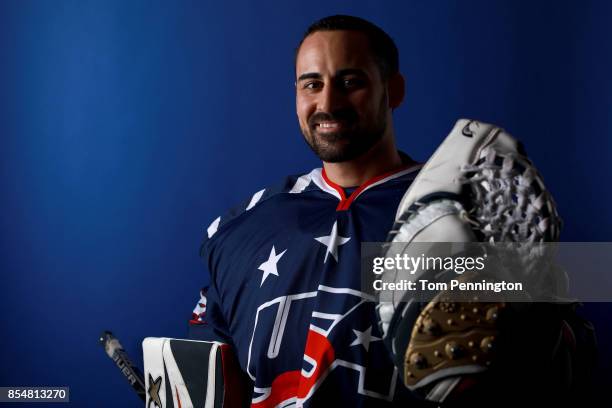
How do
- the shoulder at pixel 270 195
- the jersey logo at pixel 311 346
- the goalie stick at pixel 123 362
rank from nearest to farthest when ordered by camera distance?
the jersey logo at pixel 311 346 → the shoulder at pixel 270 195 → the goalie stick at pixel 123 362

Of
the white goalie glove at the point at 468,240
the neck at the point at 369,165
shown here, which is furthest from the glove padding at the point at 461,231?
the neck at the point at 369,165

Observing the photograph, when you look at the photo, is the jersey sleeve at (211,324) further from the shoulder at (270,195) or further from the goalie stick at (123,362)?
the goalie stick at (123,362)

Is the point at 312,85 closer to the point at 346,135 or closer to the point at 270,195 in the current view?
the point at 346,135

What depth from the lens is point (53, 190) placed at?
1429mm

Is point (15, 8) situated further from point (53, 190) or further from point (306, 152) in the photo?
point (306, 152)

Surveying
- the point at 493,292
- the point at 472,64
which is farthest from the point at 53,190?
the point at 493,292

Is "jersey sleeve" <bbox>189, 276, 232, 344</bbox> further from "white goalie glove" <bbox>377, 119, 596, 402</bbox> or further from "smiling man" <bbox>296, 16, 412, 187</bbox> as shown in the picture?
"white goalie glove" <bbox>377, 119, 596, 402</bbox>

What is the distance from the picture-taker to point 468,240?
0.72 metres

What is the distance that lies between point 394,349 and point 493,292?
130 mm

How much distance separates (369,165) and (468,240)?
362 millimetres

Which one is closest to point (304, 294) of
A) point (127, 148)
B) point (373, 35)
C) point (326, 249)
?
point (326, 249)

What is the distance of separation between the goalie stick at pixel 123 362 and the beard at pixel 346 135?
61cm

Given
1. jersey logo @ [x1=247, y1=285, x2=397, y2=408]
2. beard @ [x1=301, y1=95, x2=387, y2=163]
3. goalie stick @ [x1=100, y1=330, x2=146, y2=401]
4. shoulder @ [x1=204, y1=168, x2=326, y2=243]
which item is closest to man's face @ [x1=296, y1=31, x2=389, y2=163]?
beard @ [x1=301, y1=95, x2=387, y2=163]

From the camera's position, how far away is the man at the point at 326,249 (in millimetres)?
914
